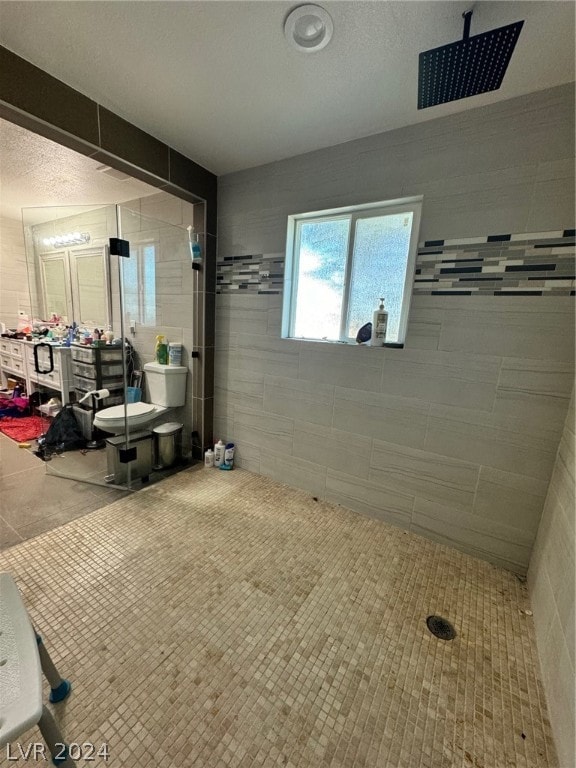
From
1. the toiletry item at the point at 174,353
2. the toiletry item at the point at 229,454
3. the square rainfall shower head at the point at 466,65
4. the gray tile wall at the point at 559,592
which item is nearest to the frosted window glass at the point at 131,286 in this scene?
the toiletry item at the point at 174,353

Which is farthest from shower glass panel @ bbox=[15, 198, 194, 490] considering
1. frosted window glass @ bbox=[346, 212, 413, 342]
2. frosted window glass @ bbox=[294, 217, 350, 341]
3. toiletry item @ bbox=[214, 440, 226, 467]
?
frosted window glass @ bbox=[346, 212, 413, 342]

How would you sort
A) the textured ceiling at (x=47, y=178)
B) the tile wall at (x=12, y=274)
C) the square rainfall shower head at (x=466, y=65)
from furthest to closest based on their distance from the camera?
1. the tile wall at (x=12, y=274)
2. the textured ceiling at (x=47, y=178)
3. the square rainfall shower head at (x=466, y=65)

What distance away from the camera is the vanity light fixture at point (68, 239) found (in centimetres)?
289

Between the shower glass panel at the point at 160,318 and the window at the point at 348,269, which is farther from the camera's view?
the shower glass panel at the point at 160,318

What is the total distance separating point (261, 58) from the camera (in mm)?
1302

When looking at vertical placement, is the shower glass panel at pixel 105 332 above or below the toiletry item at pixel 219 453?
above

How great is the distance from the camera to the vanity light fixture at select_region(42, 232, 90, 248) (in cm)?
289

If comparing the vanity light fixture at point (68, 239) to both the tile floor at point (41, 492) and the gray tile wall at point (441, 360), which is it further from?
Answer: the tile floor at point (41, 492)

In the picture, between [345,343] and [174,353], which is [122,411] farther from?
[345,343]

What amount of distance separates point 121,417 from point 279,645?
5.96 feet

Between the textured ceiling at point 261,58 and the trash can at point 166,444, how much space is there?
2.04 meters

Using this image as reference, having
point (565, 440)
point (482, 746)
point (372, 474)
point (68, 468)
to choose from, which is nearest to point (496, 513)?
point (565, 440)

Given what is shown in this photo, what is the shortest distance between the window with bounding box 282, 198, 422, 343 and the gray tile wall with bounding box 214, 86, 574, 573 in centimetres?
10

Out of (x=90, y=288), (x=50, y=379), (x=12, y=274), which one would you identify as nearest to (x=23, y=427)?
(x=50, y=379)
